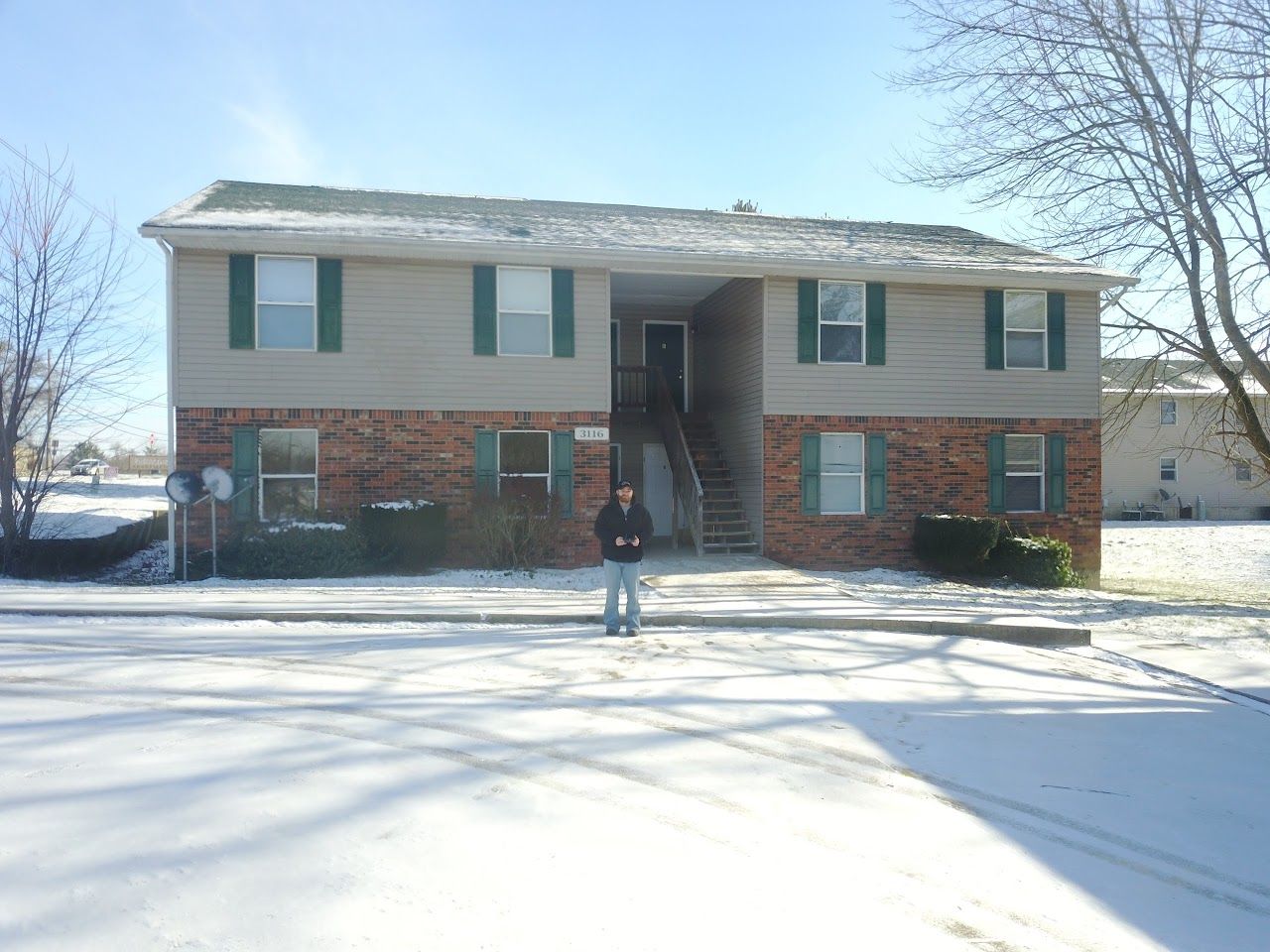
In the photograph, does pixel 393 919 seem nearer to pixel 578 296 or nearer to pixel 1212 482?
pixel 578 296

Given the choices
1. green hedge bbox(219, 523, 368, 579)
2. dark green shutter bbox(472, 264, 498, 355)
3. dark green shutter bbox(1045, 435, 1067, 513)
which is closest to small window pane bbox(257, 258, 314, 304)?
dark green shutter bbox(472, 264, 498, 355)

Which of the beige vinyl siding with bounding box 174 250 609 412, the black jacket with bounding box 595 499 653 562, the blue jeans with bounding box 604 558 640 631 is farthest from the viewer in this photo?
the beige vinyl siding with bounding box 174 250 609 412

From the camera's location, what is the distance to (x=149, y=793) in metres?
4.57

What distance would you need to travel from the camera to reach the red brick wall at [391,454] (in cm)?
1504

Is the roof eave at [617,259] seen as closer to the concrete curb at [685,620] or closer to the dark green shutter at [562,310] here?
the dark green shutter at [562,310]

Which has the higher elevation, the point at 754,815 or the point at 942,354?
the point at 942,354

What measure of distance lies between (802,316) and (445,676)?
1150 centimetres

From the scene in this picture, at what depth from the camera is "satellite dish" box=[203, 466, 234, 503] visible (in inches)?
565

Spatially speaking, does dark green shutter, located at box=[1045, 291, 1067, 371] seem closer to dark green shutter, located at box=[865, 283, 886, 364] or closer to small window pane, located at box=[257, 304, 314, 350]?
dark green shutter, located at box=[865, 283, 886, 364]

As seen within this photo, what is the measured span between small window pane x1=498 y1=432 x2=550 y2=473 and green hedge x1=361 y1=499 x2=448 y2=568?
163 centimetres

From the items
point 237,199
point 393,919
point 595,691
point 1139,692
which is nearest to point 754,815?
point 393,919

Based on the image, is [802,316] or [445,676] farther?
[802,316]

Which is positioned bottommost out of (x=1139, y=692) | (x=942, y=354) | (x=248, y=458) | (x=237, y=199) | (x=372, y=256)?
(x=1139, y=692)

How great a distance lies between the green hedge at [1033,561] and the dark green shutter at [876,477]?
213 cm
